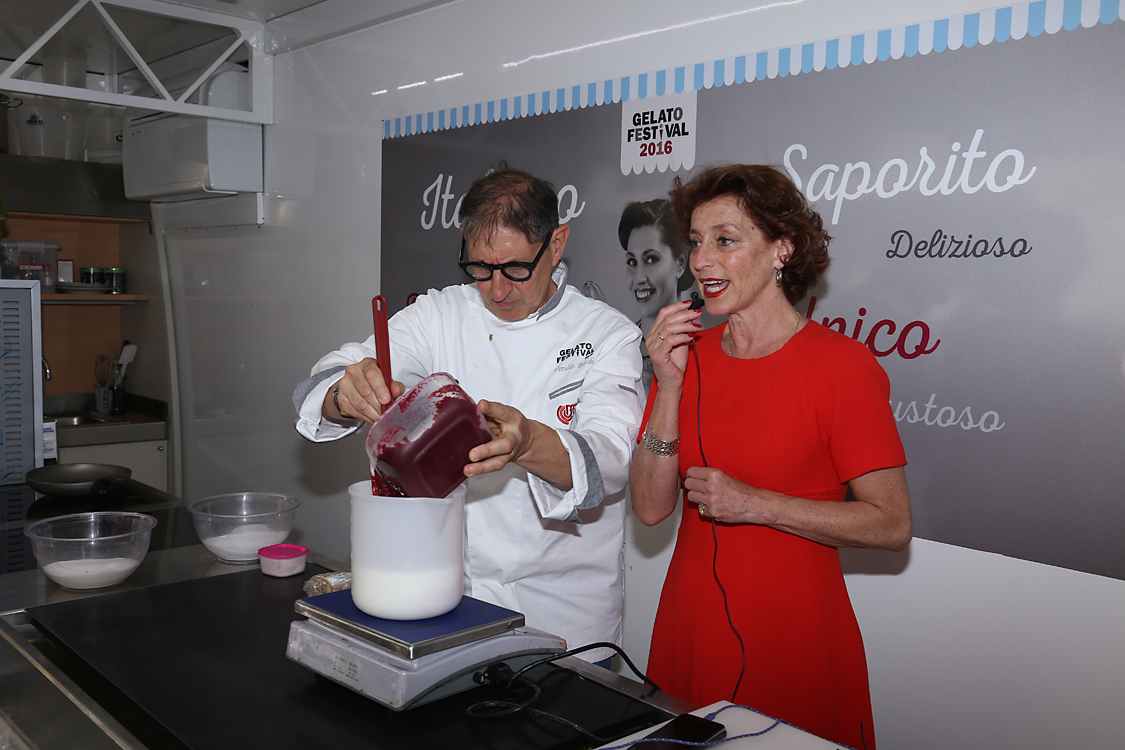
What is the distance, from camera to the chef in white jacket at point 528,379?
61.5 inches

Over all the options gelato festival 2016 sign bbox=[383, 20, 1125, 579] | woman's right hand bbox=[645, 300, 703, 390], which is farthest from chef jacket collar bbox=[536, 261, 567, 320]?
woman's right hand bbox=[645, 300, 703, 390]

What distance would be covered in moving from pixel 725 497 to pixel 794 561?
0.18 m

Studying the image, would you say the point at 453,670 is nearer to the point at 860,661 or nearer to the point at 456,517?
the point at 456,517

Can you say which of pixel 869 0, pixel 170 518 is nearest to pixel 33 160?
pixel 170 518

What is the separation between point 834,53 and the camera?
1.86 meters

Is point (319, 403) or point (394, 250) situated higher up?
point (394, 250)

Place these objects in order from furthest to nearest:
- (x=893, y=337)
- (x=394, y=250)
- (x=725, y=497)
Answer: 1. (x=394, y=250)
2. (x=893, y=337)
3. (x=725, y=497)

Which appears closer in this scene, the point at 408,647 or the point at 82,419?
the point at 408,647

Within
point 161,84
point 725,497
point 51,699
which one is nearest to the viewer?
point 51,699

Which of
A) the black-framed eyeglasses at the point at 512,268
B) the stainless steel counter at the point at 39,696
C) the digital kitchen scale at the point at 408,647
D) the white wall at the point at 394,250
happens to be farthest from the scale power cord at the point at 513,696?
the white wall at the point at 394,250

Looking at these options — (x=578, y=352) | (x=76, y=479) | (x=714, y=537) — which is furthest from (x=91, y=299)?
(x=714, y=537)

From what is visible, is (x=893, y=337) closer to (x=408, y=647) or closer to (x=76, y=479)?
(x=408, y=647)

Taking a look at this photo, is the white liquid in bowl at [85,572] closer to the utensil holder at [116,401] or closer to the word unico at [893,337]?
the word unico at [893,337]

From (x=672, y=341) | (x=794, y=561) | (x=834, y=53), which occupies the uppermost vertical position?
(x=834, y=53)
